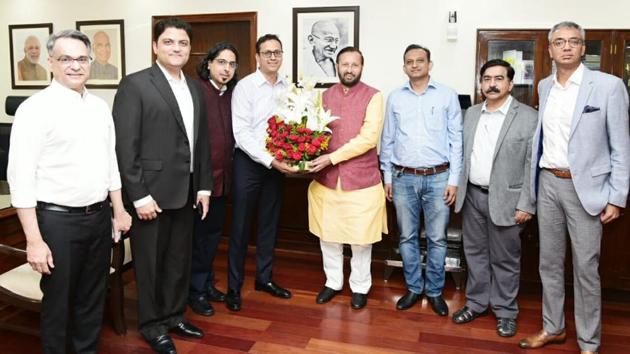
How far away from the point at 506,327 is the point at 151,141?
2.24 metres

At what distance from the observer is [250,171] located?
3250mm

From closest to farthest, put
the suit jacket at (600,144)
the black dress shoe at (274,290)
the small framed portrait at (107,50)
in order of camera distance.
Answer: the suit jacket at (600,144)
the black dress shoe at (274,290)
the small framed portrait at (107,50)

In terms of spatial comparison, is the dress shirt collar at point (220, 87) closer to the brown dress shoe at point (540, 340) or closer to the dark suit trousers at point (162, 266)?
the dark suit trousers at point (162, 266)

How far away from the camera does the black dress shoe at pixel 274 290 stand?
3537 millimetres

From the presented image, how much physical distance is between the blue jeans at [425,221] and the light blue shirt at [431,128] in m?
0.10

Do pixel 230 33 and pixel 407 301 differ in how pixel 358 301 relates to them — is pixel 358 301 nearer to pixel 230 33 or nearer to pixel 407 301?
pixel 407 301

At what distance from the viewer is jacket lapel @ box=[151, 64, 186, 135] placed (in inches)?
101

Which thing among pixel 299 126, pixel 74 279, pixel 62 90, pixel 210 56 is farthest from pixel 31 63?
pixel 74 279

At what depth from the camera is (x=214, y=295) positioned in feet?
11.4

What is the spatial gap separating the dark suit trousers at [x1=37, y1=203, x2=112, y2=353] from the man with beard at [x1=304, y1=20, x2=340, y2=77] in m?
2.74

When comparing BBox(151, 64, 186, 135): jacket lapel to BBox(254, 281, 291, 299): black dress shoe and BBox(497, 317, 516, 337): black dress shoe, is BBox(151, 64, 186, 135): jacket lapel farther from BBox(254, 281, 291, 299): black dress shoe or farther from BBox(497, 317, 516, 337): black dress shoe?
BBox(497, 317, 516, 337): black dress shoe

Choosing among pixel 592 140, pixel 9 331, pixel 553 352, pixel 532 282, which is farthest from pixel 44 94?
pixel 532 282

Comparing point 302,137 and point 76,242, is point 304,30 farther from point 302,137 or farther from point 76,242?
point 76,242

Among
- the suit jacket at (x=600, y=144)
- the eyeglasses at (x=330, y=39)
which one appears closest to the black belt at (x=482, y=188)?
the suit jacket at (x=600, y=144)
